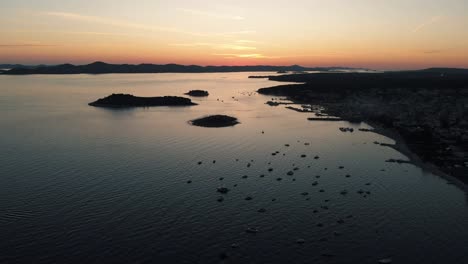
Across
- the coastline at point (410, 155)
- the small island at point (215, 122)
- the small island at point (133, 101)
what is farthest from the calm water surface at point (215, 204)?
the small island at point (133, 101)

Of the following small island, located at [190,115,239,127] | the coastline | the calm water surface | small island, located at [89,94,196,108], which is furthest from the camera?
small island, located at [89,94,196,108]

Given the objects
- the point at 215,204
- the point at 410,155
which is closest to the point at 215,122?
the point at 410,155

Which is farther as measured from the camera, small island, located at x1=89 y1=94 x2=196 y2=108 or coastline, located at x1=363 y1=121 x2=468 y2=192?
small island, located at x1=89 y1=94 x2=196 y2=108

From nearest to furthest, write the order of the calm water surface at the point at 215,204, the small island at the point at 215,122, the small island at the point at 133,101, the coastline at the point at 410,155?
the calm water surface at the point at 215,204 → the coastline at the point at 410,155 → the small island at the point at 215,122 → the small island at the point at 133,101

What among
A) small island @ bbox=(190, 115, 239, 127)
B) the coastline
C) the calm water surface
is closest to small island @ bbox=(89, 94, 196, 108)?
small island @ bbox=(190, 115, 239, 127)

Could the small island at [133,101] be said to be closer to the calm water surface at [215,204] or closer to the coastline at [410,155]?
the calm water surface at [215,204]

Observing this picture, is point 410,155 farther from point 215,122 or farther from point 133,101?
point 133,101

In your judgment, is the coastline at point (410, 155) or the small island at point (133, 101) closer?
the coastline at point (410, 155)

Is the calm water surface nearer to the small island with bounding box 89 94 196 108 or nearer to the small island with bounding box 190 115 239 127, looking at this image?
the small island with bounding box 190 115 239 127

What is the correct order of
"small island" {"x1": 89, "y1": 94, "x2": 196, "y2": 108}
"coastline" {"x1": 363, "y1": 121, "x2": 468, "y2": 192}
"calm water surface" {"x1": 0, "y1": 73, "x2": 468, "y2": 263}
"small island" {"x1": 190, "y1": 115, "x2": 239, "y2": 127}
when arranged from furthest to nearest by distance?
"small island" {"x1": 89, "y1": 94, "x2": 196, "y2": 108}, "small island" {"x1": 190, "y1": 115, "x2": 239, "y2": 127}, "coastline" {"x1": 363, "y1": 121, "x2": 468, "y2": 192}, "calm water surface" {"x1": 0, "y1": 73, "x2": 468, "y2": 263}
